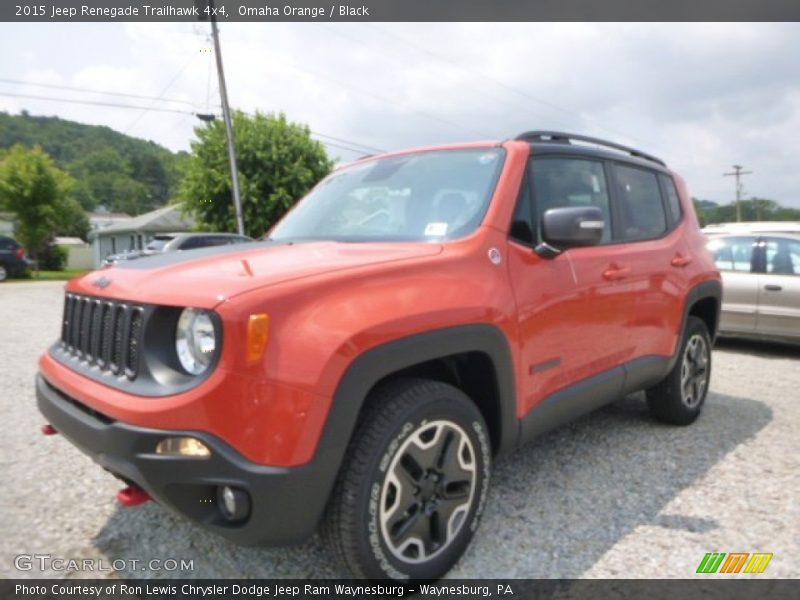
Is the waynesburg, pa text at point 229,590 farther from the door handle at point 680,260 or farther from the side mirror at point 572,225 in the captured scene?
the door handle at point 680,260

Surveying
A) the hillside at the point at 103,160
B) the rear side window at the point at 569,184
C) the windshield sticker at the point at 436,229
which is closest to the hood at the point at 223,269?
the windshield sticker at the point at 436,229

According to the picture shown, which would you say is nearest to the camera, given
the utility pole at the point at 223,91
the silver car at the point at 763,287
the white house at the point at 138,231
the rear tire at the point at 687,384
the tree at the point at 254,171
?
the rear tire at the point at 687,384

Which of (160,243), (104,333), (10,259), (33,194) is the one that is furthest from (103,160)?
(104,333)

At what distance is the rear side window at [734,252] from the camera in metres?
7.55

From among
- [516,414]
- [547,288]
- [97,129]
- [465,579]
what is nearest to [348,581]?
[465,579]

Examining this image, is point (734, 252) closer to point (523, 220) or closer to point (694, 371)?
point (694, 371)

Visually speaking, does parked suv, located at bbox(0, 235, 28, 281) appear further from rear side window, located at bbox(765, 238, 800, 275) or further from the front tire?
the front tire

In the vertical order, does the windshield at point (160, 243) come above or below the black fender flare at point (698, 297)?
above

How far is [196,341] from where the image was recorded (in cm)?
185

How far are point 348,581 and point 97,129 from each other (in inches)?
3409

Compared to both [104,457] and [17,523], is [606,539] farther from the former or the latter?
[17,523]

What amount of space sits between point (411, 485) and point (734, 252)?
733 cm

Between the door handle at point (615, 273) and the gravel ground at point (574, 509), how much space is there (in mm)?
1163

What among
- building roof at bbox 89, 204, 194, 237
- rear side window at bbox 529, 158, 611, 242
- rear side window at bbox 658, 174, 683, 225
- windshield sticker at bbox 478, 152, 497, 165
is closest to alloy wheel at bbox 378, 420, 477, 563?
rear side window at bbox 529, 158, 611, 242
